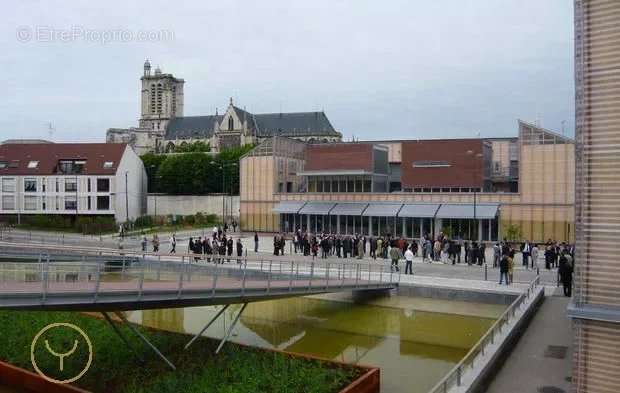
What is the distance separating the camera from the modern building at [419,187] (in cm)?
3881

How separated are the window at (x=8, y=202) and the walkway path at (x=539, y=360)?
182ft

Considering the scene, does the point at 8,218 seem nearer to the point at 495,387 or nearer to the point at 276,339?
the point at 276,339

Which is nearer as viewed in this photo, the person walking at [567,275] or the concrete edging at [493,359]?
the concrete edging at [493,359]

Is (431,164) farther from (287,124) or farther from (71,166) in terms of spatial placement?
(287,124)

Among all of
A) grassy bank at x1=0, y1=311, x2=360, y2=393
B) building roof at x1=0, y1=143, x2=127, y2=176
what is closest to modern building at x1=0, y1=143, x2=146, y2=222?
building roof at x1=0, y1=143, x2=127, y2=176

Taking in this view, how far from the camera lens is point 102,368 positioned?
1484 centimetres

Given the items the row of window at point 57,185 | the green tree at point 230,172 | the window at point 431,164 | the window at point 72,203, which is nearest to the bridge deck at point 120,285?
the window at point 431,164

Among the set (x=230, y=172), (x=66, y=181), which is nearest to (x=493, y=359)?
(x=66, y=181)

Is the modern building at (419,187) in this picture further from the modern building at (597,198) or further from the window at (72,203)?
the modern building at (597,198)

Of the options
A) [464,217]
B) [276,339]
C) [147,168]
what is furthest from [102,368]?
[147,168]

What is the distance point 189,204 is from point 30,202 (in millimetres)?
16697

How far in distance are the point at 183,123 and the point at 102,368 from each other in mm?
107075

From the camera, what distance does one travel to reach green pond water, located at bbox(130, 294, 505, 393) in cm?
1652

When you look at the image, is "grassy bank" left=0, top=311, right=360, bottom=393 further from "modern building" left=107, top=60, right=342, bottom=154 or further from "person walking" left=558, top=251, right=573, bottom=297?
"modern building" left=107, top=60, right=342, bottom=154
